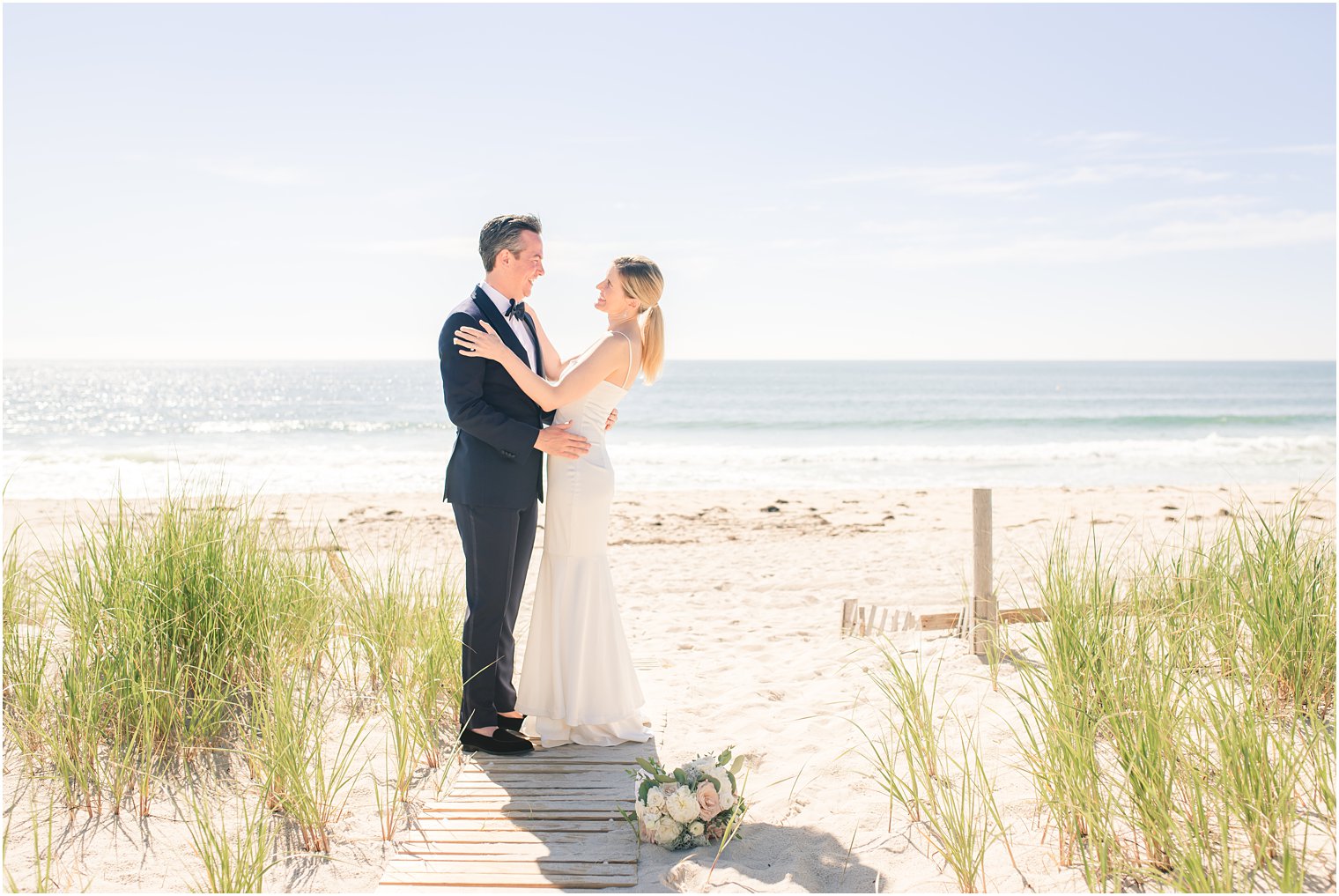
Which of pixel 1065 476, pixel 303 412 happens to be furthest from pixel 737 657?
pixel 303 412

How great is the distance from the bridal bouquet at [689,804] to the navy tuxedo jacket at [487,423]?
1.49m

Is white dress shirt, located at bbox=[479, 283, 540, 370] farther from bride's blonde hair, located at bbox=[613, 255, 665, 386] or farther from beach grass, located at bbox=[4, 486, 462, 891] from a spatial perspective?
beach grass, located at bbox=[4, 486, 462, 891]

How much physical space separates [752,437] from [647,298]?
28321 millimetres

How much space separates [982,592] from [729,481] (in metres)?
14.2

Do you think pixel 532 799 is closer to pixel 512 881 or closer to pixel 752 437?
pixel 512 881

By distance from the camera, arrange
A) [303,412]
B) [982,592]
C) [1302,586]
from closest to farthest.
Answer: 1. [1302,586]
2. [982,592]
3. [303,412]

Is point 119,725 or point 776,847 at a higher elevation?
point 119,725

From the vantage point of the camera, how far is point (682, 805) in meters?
3.31

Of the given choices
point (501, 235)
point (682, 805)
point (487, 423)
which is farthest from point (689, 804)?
point (501, 235)

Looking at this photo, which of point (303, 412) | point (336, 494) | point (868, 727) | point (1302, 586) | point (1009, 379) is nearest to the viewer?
point (1302, 586)

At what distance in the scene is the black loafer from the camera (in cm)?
434

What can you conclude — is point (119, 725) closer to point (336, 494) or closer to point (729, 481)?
point (336, 494)

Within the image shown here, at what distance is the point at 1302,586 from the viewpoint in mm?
4172

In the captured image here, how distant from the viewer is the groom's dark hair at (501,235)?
4.28 meters
